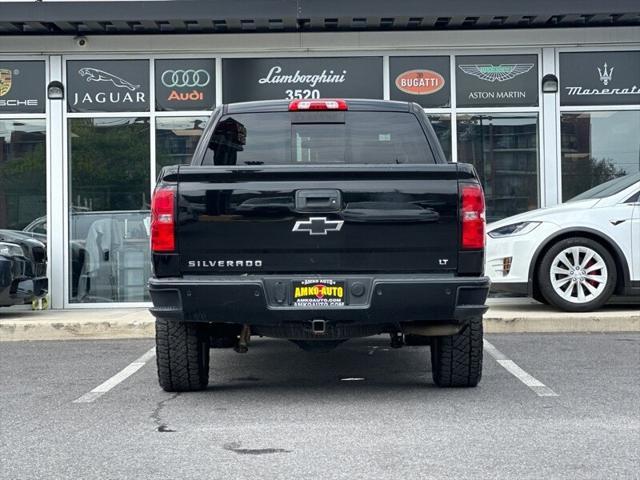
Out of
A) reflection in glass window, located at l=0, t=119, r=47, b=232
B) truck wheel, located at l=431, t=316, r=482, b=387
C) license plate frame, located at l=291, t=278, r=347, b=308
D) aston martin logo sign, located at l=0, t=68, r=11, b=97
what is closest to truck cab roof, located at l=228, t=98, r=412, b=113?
license plate frame, located at l=291, t=278, r=347, b=308

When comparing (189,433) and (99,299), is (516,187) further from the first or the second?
(189,433)

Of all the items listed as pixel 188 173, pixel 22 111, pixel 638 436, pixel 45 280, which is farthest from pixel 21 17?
pixel 638 436

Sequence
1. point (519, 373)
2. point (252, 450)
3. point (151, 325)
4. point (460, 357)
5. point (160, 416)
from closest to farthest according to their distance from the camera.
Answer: point (252, 450) → point (160, 416) → point (460, 357) → point (519, 373) → point (151, 325)

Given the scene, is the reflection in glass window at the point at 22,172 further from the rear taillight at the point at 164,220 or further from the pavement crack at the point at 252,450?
the pavement crack at the point at 252,450

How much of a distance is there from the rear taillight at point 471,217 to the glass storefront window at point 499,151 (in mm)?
6351

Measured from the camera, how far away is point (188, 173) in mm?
5660

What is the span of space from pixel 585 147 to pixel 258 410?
7.49 meters

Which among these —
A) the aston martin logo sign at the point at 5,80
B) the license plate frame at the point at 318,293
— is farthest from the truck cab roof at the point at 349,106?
the aston martin logo sign at the point at 5,80

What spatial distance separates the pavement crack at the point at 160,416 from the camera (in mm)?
5406

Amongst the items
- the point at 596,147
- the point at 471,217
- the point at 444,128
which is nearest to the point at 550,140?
the point at 596,147

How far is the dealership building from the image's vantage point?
38.7ft

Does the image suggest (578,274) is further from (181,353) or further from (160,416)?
(160,416)

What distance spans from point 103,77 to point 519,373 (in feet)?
23.6

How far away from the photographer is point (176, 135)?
11.9 meters
